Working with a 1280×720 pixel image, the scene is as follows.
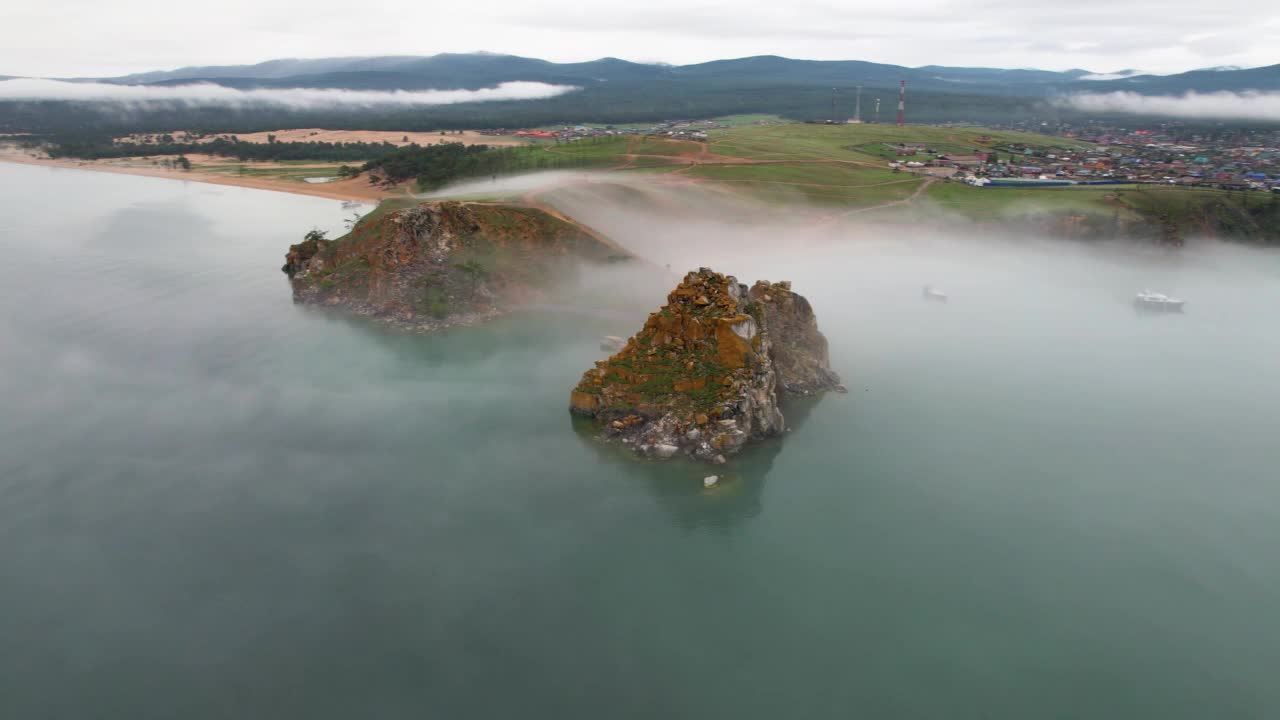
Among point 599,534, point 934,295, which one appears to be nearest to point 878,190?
point 934,295

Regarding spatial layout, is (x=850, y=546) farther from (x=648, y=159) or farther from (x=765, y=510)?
(x=648, y=159)

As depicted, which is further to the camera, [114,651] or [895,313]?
[895,313]

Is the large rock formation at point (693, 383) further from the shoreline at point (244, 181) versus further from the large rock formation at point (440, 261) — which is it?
the shoreline at point (244, 181)

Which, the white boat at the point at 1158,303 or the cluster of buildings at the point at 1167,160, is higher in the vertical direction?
the cluster of buildings at the point at 1167,160

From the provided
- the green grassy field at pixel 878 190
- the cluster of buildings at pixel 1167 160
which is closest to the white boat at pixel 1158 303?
the green grassy field at pixel 878 190

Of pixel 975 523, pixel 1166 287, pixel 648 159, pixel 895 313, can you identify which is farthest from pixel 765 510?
pixel 648 159

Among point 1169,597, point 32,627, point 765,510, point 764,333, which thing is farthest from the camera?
point 764,333
